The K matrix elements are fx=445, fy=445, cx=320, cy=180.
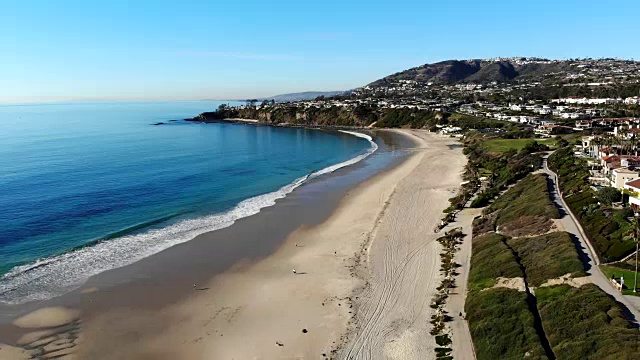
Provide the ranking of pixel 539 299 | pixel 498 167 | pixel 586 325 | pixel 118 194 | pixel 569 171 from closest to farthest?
pixel 586 325
pixel 539 299
pixel 569 171
pixel 118 194
pixel 498 167

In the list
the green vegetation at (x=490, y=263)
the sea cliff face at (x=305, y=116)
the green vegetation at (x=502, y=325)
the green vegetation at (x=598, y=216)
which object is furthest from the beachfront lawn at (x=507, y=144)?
the sea cliff face at (x=305, y=116)

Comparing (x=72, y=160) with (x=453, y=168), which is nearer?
(x=453, y=168)

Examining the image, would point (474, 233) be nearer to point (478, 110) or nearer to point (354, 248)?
point (354, 248)

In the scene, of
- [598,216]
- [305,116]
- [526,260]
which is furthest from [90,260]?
[305,116]

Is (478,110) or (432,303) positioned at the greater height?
(478,110)

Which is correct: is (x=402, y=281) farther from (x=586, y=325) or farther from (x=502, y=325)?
(x=586, y=325)

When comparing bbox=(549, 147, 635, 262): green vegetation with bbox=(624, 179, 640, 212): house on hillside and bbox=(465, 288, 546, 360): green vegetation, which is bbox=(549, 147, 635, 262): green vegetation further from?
bbox=(465, 288, 546, 360): green vegetation

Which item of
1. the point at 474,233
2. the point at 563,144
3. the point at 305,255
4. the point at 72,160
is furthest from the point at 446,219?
the point at 72,160

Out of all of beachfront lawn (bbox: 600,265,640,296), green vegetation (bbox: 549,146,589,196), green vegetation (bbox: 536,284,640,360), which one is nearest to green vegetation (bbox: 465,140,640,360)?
green vegetation (bbox: 536,284,640,360)
